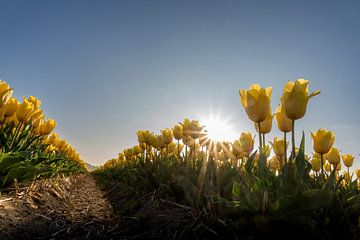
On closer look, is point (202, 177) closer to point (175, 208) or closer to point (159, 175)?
point (175, 208)

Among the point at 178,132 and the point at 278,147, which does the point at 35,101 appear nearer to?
the point at 178,132

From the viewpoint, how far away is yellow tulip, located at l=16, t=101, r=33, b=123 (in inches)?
195

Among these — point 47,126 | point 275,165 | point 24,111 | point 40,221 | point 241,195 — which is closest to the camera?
point 241,195

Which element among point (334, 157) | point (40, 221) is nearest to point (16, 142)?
point (40, 221)

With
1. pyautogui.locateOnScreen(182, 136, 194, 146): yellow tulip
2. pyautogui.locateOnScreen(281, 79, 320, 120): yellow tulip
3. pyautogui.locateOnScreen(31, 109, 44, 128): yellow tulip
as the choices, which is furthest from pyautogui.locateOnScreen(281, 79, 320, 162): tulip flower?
pyautogui.locateOnScreen(31, 109, 44, 128): yellow tulip

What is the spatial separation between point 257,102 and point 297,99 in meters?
0.36

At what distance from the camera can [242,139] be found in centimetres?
375

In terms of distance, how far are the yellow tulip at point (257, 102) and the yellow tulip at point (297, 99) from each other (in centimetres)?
22

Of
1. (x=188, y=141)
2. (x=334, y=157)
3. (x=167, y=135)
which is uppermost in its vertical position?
(x=167, y=135)

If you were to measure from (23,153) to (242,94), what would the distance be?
10.1ft

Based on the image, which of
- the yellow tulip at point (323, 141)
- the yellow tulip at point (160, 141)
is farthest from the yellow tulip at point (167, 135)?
the yellow tulip at point (323, 141)

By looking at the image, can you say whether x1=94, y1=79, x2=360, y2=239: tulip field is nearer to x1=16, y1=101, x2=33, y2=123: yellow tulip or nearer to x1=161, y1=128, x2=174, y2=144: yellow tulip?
x1=161, y1=128, x2=174, y2=144: yellow tulip

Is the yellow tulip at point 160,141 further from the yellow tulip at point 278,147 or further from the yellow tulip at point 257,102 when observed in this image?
the yellow tulip at point 257,102

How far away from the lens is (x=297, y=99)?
92.4 inches
